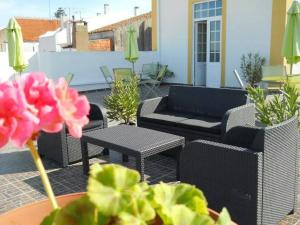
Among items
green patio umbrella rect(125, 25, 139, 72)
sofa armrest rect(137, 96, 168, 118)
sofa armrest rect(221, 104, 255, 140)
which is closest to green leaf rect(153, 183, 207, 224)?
sofa armrest rect(221, 104, 255, 140)

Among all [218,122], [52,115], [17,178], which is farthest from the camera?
[218,122]

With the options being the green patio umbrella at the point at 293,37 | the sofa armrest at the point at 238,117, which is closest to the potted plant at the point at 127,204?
the sofa armrest at the point at 238,117

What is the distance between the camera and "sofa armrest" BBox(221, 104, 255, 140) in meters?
3.98

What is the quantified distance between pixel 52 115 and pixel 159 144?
293cm

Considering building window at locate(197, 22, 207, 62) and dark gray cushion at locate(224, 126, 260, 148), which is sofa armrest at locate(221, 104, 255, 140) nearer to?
dark gray cushion at locate(224, 126, 260, 148)

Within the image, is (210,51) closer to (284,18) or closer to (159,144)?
(284,18)

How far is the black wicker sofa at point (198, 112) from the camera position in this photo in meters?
4.23

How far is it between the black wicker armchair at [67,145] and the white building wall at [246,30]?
7.46 meters

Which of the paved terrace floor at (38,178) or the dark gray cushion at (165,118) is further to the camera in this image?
the dark gray cushion at (165,118)

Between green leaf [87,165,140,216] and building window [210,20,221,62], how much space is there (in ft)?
39.6

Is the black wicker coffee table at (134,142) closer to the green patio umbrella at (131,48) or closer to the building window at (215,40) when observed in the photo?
the green patio umbrella at (131,48)

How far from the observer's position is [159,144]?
364 cm

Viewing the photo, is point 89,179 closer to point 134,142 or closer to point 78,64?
point 134,142

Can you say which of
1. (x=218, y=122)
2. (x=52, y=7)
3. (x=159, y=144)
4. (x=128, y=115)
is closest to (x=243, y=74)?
(x=128, y=115)
